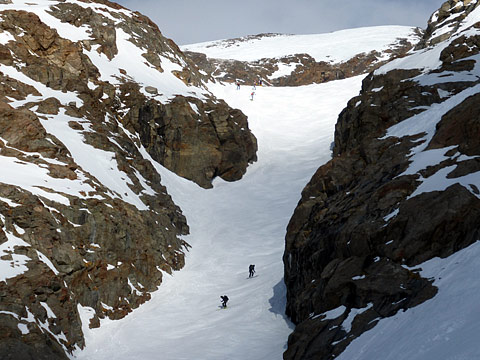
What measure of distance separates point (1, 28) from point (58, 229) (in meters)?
29.2

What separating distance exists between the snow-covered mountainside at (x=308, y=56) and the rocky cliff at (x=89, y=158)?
1964 inches

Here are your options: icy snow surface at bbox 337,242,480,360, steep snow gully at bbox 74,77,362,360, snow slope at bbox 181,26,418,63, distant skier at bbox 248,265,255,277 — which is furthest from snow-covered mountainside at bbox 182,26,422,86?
icy snow surface at bbox 337,242,480,360

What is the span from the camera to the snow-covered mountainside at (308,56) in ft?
380

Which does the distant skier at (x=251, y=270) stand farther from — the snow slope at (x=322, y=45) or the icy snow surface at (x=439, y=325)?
the snow slope at (x=322, y=45)

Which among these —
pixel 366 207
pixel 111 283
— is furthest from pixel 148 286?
pixel 366 207

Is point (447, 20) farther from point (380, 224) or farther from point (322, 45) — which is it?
point (322, 45)

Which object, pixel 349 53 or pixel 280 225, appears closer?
pixel 280 225

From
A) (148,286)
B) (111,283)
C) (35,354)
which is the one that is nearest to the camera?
(35,354)

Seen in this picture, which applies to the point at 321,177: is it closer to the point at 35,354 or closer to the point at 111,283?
the point at 111,283

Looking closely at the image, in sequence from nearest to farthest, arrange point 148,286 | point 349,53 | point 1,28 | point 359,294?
point 359,294, point 148,286, point 1,28, point 349,53

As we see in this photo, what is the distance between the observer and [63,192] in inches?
1110

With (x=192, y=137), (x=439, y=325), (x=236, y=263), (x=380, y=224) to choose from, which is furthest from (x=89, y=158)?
(x=439, y=325)

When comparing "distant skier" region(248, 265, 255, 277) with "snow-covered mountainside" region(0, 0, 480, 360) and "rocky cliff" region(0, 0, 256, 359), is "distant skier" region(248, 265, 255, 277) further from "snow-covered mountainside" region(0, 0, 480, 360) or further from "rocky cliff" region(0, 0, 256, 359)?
"rocky cliff" region(0, 0, 256, 359)

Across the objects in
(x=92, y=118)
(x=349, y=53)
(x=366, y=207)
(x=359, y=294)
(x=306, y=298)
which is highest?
(x=349, y=53)
